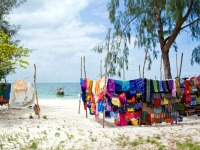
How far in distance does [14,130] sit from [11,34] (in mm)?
9641

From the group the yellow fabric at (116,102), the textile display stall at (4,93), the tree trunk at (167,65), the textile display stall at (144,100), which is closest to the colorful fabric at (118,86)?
the textile display stall at (144,100)

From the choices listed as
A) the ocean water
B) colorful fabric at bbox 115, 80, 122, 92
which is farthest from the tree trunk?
the ocean water

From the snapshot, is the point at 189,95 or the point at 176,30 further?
the point at 176,30

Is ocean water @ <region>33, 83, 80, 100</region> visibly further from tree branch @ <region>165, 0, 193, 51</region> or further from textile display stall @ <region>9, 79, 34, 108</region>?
tree branch @ <region>165, 0, 193, 51</region>

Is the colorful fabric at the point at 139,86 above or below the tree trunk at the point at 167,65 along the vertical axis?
below

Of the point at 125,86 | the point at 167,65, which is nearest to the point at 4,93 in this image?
the point at 125,86

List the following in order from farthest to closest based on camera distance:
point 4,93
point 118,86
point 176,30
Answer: point 4,93, point 176,30, point 118,86

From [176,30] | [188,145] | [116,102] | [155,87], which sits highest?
[176,30]

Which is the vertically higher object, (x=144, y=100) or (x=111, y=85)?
(x=111, y=85)

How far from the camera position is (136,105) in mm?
10188

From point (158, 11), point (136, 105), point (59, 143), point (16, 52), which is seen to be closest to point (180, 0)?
point (158, 11)

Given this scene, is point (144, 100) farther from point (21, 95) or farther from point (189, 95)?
point (21, 95)

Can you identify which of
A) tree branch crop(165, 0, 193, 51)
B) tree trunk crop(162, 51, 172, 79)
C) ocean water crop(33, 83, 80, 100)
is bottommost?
ocean water crop(33, 83, 80, 100)

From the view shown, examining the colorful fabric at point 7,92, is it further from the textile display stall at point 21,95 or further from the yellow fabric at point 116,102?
the yellow fabric at point 116,102
